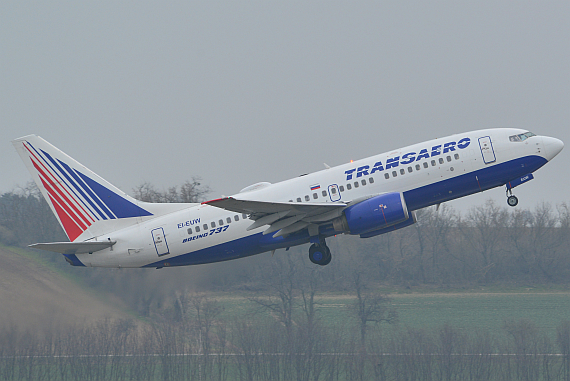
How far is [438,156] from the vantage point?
31734 mm

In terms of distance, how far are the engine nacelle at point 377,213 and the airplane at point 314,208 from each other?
1.9 inches

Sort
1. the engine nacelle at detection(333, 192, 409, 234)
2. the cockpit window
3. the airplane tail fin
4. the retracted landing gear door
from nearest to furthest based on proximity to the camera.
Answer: the engine nacelle at detection(333, 192, 409, 234), the cockpit window, the retracted landing gear door, the airplane tail fin

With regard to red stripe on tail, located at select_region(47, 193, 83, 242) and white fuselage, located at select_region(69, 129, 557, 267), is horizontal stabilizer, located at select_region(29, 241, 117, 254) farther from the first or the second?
red stripe on tail, located at select_region(47, 193, 83, 242)

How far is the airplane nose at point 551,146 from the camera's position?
3209 centimetres

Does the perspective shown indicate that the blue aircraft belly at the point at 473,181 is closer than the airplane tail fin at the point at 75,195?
Yes

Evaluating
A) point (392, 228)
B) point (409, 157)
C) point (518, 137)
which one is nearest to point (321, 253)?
point (392, 228)

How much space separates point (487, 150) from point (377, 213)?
6596mm

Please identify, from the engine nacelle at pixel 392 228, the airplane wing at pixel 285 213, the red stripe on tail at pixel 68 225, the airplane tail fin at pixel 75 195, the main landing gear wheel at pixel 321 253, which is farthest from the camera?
the red stripe on tail at pixel 68 225

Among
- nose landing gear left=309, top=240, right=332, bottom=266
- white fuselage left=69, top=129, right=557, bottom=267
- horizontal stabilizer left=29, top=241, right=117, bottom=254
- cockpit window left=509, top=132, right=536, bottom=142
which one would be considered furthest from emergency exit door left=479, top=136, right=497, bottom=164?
horizontal stabilizer left=29, top=241, right=117, bottom=254

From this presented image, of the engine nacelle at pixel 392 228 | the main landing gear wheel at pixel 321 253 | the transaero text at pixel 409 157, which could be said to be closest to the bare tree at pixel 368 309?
the main landing gear wheel at pixel 321 253

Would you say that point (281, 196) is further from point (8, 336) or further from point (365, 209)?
point (8, 336)

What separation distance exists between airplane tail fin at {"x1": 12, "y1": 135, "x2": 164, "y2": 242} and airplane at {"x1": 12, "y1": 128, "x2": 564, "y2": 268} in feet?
0.21

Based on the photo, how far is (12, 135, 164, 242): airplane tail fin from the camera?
1364 inches

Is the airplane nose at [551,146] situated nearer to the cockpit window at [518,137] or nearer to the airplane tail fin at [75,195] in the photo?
the cockpit window at [518,137]
